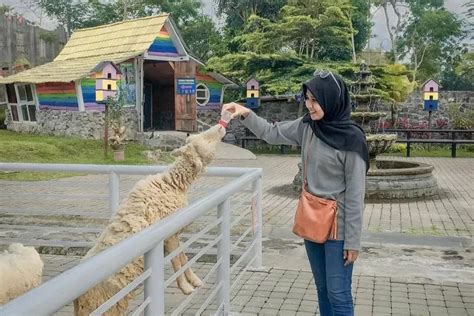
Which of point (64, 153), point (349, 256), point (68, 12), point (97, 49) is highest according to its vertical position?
point (68, 12)

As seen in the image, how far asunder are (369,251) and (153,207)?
11.1 feet

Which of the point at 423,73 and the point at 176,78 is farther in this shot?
the point at 423,73

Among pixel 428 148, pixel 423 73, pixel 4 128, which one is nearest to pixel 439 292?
pixel 428 148

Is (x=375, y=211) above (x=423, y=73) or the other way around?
the other way around

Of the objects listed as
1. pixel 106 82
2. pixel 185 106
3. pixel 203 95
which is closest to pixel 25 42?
pixel 203 95

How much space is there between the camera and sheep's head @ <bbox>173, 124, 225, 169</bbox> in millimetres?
3793

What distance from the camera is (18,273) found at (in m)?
2.21

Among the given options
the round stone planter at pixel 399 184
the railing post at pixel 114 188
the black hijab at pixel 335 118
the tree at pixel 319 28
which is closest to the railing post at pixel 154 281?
the black hijab at pixel 335 118

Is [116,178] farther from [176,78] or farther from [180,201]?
[176,78]

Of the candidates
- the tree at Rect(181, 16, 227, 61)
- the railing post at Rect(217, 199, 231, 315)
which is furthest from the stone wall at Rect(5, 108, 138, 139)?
the railing post at Rect(217, 199, 231, 315)

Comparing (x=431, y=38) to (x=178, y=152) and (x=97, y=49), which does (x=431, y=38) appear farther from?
(x=178, y=152)

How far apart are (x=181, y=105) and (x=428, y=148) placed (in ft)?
30.8

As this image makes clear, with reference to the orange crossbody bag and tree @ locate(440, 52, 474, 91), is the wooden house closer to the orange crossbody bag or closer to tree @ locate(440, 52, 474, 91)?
the orange crossbody bag

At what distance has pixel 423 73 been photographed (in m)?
35.6
